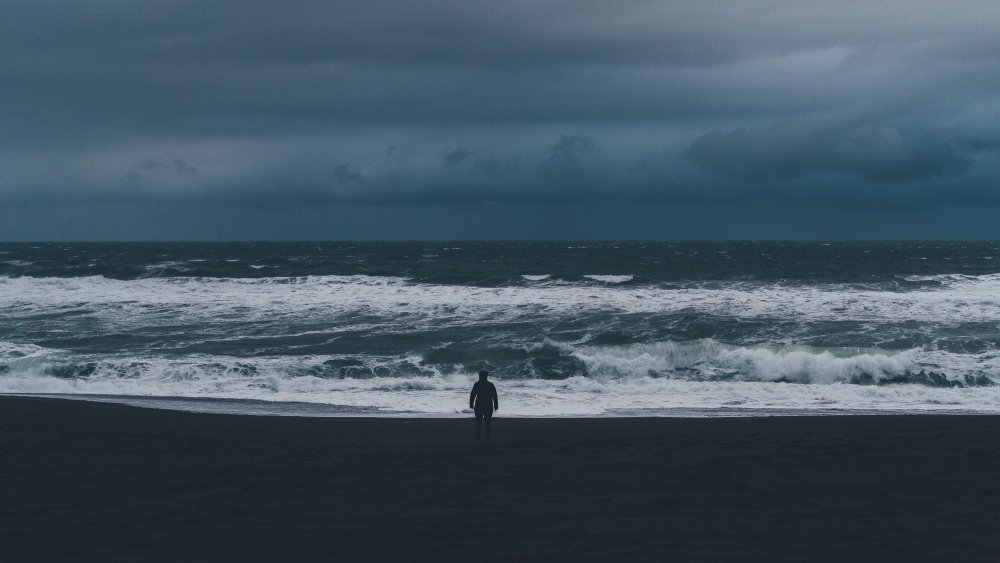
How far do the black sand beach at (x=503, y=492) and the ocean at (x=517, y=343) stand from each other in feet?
10.7

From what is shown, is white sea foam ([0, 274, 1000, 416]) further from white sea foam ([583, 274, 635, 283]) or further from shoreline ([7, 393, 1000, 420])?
white sea foam ([583, 274, 635, 283])

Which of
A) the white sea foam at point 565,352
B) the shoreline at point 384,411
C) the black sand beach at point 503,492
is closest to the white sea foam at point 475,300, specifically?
the white sea foam at point 565,352

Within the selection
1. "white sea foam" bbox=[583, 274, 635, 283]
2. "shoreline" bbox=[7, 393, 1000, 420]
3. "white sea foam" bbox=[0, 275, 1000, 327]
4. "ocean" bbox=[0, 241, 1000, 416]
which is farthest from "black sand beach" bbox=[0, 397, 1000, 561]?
"white sea foam" bbox=[583, 274, 635, 283]

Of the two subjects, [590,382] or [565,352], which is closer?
[590,382]

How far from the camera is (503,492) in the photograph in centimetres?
880

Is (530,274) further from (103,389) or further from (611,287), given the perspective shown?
(103,389)

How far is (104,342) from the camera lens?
24.3 m

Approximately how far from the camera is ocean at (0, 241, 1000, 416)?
17.4m

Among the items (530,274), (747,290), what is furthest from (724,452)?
(530,274)

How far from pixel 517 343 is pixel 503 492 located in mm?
15225

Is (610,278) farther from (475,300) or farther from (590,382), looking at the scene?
(590,382)

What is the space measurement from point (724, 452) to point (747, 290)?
25384 mm

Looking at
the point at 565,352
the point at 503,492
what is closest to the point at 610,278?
the point at 565,352

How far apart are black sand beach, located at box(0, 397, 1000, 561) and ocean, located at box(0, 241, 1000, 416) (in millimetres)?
3272
